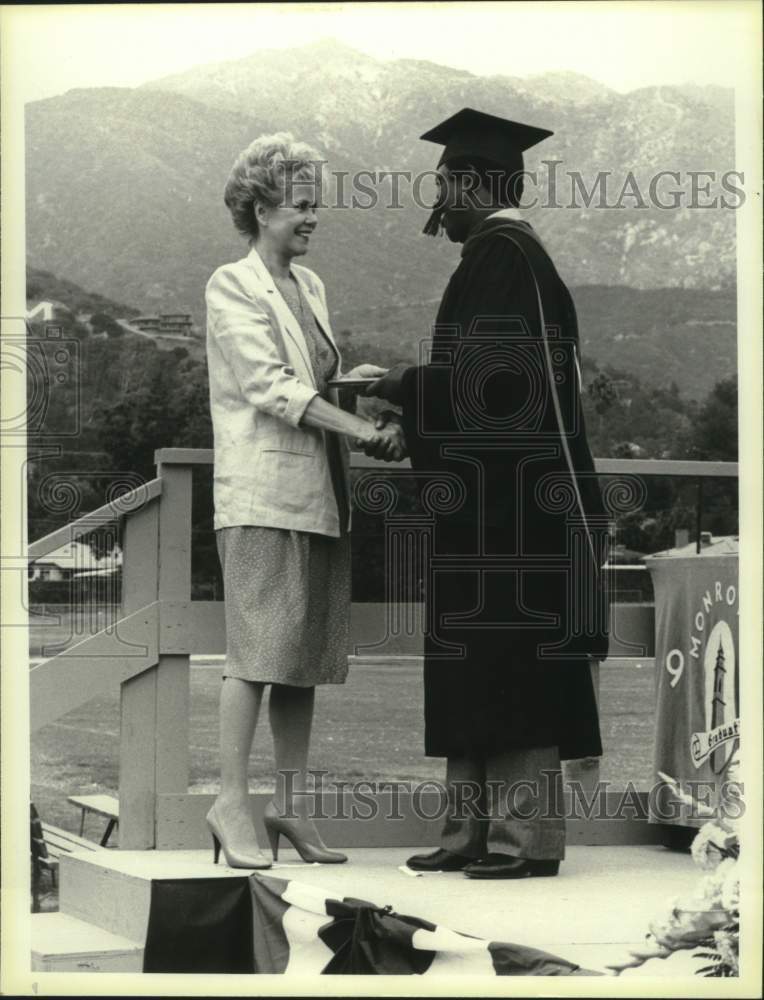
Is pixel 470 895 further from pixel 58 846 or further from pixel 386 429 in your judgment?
pixel 58 846

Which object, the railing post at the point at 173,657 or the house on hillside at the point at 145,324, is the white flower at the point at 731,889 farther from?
the house on hillside at the point at 145,324

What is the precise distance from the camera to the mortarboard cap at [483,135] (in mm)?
4398

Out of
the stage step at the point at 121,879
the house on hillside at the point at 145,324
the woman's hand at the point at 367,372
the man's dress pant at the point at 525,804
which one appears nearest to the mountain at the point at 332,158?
the house on hillside at the point at 145,324

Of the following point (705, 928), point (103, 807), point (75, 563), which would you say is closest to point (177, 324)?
point (103, 807)

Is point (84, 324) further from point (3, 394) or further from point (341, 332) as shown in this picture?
point (3, 394)

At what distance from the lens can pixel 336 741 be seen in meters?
15.7

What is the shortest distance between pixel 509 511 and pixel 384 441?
359 mm

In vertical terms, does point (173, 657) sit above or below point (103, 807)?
above

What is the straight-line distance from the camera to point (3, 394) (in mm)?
4473

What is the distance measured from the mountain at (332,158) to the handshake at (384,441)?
2.51 metres

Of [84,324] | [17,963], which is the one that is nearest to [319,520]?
[17,963]

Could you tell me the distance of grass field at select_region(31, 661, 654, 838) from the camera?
47.3 feet

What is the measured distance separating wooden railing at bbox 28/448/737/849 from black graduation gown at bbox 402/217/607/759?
67cm

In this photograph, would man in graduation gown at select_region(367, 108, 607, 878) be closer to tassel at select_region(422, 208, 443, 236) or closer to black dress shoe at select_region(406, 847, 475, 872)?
black dress shoe at select_region(406, 847, 475, 872)
